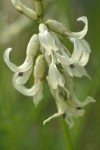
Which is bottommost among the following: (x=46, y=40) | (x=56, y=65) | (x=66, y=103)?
(x=66, y=103)

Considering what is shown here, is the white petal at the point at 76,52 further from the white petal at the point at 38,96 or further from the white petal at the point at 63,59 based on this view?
the white petal at the point at 38,96

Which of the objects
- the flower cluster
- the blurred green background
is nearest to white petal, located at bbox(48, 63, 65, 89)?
the flower cluster

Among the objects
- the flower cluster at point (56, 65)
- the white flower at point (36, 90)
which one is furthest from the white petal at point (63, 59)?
the white flower at point (36, 90)

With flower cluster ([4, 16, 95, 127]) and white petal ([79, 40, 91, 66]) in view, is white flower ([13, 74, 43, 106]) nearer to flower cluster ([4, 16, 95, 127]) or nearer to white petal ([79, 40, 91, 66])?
flower cluster ([4, 16, 95, 127])

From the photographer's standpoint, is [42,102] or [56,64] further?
[42,102]

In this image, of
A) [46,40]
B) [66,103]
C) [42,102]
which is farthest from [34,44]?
[42,102]

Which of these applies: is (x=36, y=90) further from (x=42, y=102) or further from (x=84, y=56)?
(x=42, y=102)

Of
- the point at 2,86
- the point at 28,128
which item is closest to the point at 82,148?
the point at 28,128
